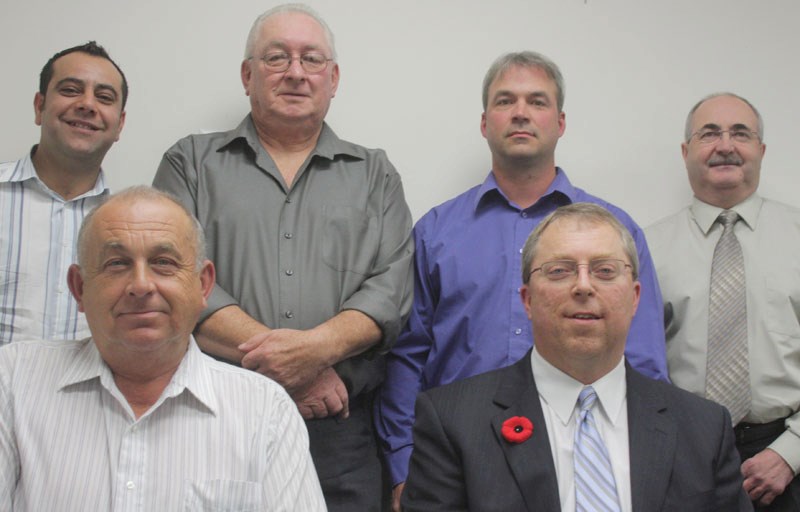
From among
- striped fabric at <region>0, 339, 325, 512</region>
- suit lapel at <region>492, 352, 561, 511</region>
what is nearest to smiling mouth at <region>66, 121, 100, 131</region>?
striped fabric at <region>0, 339, 325, 512</region>

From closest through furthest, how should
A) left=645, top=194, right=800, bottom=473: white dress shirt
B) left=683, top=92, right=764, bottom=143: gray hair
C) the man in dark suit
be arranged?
the man in dark suit
left=645, top=194, right=800, bottom=473: white dress shirt
left=683, top=92, right=764, bottom=143: gray hair

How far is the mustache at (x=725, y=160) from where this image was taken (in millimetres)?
3086

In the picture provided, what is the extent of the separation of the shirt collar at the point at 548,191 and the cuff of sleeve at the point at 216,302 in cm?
94

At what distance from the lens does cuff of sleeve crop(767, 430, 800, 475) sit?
271cm

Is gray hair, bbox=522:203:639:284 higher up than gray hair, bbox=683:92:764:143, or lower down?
lower down

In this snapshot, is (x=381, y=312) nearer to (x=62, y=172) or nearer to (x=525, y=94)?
(x=525, y=94)

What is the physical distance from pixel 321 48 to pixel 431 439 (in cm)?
130

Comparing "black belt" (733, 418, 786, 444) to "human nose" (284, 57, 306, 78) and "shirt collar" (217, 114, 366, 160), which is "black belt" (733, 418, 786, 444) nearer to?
"shirt collar" (217, 114, 366, 160)

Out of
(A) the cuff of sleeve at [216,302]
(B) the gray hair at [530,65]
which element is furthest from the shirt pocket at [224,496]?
(B) the gray hair at [530,65]

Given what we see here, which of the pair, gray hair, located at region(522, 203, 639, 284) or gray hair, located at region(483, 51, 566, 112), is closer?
gray hair, located at region(522, 203, 639, 284)

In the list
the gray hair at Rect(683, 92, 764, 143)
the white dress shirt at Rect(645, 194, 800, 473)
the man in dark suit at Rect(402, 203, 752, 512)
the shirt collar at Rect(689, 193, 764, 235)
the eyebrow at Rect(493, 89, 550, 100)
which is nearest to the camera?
the man in dark suit at Rect(402, 203, 752, 512)

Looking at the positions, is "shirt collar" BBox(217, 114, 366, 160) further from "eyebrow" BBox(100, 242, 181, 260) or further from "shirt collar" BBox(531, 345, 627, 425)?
"shirt collar" BBox(531, 345, 627, 425)

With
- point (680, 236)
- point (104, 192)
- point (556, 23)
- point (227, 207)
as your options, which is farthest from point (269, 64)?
point (680, 236)

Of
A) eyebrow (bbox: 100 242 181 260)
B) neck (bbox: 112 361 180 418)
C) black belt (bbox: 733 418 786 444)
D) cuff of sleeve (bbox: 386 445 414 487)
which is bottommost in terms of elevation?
cuff of sleeve (bbox: 386 445 414 487)
